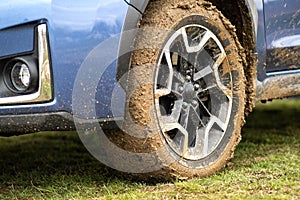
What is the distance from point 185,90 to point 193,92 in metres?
0.06

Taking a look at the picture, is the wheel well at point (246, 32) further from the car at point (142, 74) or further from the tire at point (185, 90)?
the tire at point (185, 90)

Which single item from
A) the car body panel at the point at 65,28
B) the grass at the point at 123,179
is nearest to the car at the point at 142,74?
the car body panel at the point at 65,28

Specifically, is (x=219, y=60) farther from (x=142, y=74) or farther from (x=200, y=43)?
(x=142, y=74)

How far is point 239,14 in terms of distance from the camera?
3803 millimetres

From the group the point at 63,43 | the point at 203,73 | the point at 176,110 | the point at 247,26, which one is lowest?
the point at 176,110

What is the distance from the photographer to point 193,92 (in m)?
3.50

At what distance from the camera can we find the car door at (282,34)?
386 cm

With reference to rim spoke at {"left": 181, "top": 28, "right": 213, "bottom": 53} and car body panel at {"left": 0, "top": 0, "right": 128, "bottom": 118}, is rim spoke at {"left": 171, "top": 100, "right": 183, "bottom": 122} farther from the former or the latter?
car body panel at {"left": 0, "top": 0, "right": 128, "bottom": 118}

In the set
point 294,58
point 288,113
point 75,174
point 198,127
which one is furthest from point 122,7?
point 288,113

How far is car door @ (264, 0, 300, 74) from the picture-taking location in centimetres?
386

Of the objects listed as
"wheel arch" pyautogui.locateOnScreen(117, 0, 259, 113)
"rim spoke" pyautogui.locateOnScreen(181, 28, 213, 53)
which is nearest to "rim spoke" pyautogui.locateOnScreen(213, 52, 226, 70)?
"rim spoke" pyautogui.locateOnScreen(181, 28, 213, 53)

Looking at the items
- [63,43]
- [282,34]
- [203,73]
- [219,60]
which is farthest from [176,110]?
[282,34]

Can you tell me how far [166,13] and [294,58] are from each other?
1072 mm

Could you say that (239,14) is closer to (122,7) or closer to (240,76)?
(240,76)
